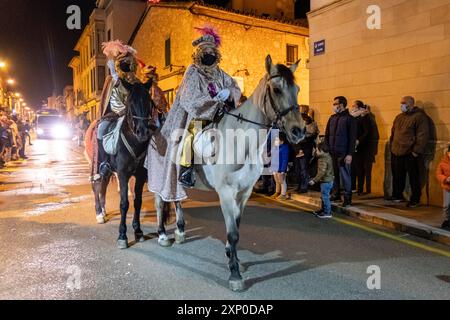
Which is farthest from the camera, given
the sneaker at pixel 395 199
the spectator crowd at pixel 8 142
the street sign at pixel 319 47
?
the spectator crowd at pixel 8 142

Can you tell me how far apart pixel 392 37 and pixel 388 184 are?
348 cm

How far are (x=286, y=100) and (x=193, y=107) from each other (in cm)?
130

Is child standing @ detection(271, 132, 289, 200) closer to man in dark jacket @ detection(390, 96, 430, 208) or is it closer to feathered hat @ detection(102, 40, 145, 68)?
man in dark jacket @ detection(390, 96, 430, 208)

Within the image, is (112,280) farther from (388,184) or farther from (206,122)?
(388,184)

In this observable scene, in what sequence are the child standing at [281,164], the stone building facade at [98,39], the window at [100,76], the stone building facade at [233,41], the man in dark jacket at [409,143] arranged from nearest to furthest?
the man in dark jacket at [409,143] < the child standing at [281,164] < the stone building facade at [233,41] < the stone building facade at [98,39] < the window at [100,76]

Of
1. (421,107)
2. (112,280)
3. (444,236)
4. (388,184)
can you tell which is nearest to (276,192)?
(388,184)

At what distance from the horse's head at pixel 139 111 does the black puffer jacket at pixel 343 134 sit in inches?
175

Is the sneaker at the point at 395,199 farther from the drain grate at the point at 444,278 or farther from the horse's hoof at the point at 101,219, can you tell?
the horse's hoof at the point at 101,219

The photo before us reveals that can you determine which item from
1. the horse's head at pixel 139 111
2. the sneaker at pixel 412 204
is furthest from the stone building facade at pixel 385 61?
the horse's head at pixel 139 111

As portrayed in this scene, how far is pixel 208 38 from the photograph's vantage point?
5301 mm

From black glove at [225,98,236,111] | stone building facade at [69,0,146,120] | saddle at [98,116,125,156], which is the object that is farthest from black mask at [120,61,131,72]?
stone building facade at [69,0,146,120]

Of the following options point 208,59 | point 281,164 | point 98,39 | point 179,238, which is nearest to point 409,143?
point 281,164

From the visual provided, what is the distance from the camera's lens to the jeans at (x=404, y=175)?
27.9ft
